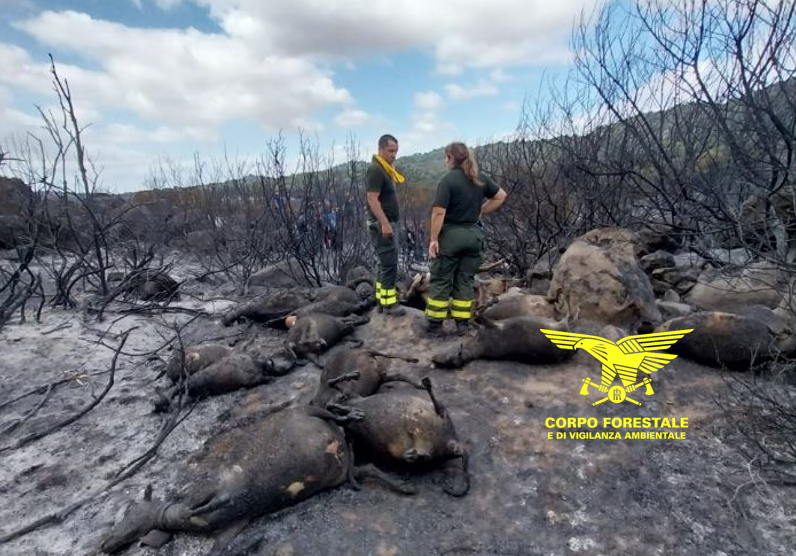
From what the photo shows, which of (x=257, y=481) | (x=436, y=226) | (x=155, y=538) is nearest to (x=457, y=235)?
(x=436, y=226)

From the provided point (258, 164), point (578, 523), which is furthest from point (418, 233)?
point (578, 523)

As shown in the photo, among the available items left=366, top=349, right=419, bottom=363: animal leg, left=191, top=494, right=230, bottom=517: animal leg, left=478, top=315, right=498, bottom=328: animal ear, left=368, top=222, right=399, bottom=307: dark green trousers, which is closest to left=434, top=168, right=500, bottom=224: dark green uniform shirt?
left=368, top=222, right=399, bottom=307: dark green trousers

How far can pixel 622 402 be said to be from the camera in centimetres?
318

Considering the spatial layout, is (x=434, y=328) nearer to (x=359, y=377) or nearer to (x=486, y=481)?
(x=359, y=377)

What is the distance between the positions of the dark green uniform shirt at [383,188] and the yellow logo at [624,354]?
211cm

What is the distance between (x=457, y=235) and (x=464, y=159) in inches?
27.2

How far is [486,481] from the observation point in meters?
2.54

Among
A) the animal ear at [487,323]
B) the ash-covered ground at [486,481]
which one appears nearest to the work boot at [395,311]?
the ash-covered ground at [486,481]

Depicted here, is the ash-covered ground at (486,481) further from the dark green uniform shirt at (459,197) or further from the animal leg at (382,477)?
the dark green uniform shirt at (459,197)

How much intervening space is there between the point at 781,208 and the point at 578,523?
524 cm

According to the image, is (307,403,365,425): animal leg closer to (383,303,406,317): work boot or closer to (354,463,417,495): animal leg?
(354,463,417,495): animal leg

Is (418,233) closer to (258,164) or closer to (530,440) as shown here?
(258,164)

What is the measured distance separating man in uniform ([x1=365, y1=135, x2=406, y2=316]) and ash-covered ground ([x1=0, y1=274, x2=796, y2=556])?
1183mm

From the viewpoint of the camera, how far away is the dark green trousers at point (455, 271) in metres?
4.27
